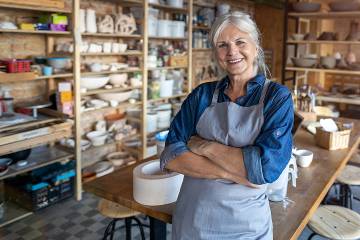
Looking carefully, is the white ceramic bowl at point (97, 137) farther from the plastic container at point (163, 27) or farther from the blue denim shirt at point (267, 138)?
the blue denim shirt at point (267, 138)

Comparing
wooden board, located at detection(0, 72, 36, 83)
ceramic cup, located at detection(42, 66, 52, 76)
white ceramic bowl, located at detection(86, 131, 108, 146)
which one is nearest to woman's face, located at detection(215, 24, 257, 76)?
wooden board, located at detection(0, 72, 36, 83)

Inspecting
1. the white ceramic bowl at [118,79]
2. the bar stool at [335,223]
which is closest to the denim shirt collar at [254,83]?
the bar stool at [335,223]

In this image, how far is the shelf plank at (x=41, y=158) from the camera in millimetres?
2816

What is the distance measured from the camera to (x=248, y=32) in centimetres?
127

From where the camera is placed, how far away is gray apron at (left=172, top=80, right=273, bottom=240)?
1.20m

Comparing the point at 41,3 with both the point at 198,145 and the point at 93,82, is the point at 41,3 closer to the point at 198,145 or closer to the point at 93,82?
the point at 93,82

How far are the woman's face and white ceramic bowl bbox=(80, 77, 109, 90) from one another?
2213mm

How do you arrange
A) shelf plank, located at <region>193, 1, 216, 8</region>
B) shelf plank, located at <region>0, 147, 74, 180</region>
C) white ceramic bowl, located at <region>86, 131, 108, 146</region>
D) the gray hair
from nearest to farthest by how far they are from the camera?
the gray hair
shelf plank, located at <region>0, 147, 74, 180</region>
white ceramic bowl, located at <region>86, 131, 108, 146</region>
shelf plank, located at <region>193, 1, 216, 8</region>

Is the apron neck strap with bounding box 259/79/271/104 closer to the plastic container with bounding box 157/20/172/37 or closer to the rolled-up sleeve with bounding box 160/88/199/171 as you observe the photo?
the rolled-up sleeve with bounding box 160/88/199/171

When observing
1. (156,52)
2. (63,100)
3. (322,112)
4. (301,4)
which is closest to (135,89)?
(156,52)

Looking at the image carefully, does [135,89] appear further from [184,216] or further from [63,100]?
[184,216]

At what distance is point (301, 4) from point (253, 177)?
375cm

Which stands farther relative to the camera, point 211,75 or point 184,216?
point 211,75

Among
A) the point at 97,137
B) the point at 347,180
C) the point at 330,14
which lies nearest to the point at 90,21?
the point at 97,137
